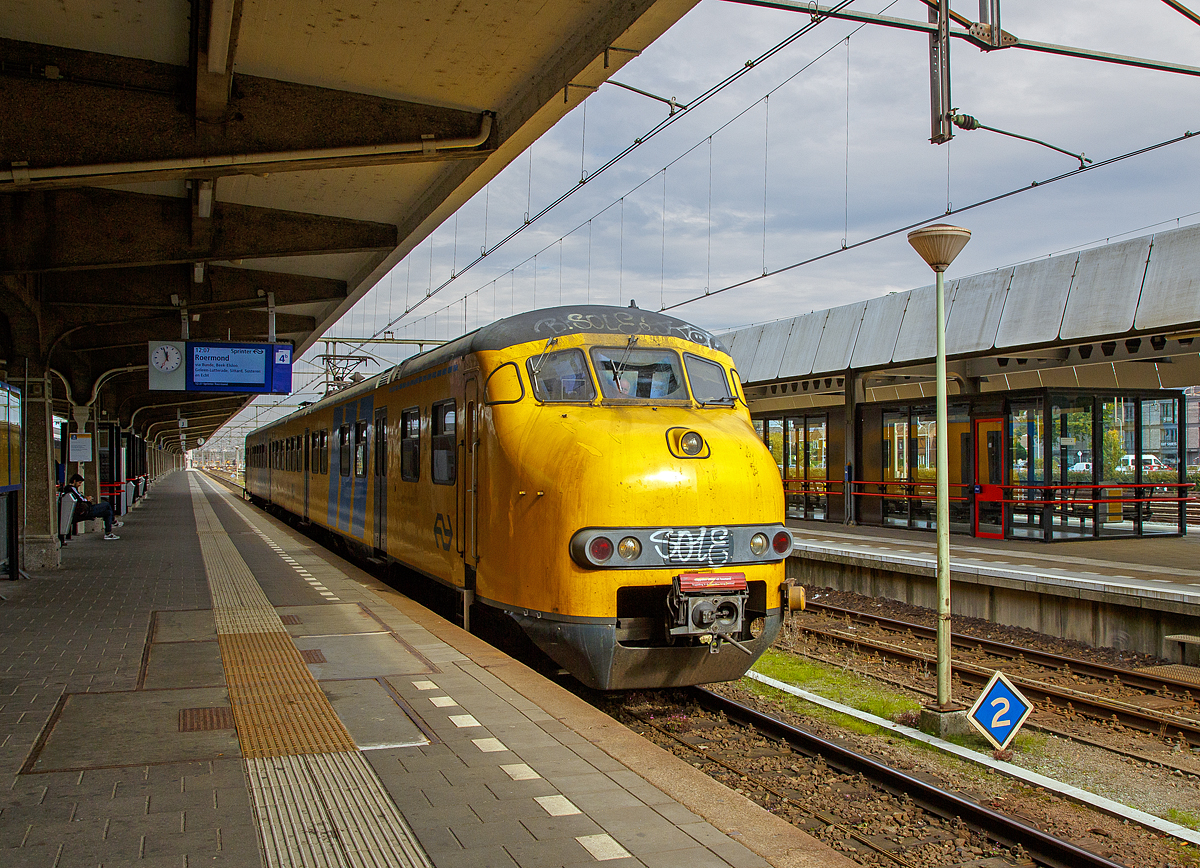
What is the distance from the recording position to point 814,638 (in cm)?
1149

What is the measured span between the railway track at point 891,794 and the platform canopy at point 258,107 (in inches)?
207

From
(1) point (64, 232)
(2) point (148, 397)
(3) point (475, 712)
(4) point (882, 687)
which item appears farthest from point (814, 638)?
(2) point (148, 397)

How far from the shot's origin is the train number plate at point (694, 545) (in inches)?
252

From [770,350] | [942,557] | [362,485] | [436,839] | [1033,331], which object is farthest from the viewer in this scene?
[770,350]

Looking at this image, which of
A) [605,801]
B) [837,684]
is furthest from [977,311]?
[605,801]

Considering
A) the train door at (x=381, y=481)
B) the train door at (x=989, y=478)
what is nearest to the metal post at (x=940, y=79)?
the train door at (x=381, y=481)

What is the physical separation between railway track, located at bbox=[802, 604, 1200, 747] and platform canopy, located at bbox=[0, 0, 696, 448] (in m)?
6.69

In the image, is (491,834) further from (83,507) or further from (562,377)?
(83,507)

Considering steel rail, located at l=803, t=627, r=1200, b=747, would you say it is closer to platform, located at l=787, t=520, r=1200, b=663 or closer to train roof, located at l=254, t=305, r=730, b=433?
platform, located at l=787, t=520, r=1200, b=663

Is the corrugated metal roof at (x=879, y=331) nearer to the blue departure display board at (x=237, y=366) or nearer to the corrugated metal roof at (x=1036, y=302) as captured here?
the corrugated metal roof at (x=1036, y=302)

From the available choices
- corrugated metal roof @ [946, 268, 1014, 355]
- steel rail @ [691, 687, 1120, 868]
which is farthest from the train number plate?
corrugated metal roof @ [946, 268, 1014, 355]

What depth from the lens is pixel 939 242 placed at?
284 inches

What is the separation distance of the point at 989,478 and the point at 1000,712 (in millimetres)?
11314

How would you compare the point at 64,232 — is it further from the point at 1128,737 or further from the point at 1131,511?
the point at 1131,511
